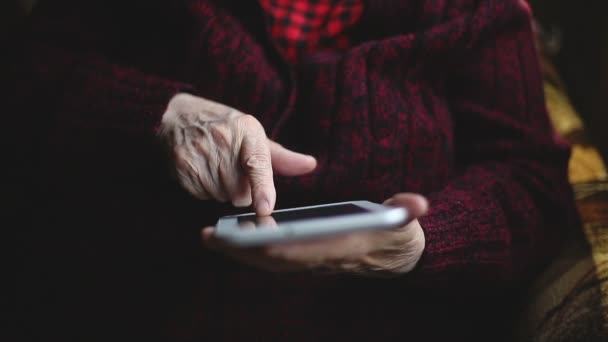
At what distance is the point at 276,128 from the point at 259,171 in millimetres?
161

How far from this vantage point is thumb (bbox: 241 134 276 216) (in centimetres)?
43

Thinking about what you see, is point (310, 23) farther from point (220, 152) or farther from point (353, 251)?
point (353, 251)

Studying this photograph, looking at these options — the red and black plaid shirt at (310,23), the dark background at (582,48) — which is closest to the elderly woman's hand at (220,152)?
the red and black plaid shirt at (310,23)

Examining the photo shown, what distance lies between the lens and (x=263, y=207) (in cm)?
42

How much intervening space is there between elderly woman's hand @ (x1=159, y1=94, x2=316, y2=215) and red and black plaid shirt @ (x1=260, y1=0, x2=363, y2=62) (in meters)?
0.23

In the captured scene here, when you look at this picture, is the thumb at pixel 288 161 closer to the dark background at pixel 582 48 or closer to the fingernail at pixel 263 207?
the fingernail at pixel 263 207

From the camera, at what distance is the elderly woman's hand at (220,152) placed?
1.54ft

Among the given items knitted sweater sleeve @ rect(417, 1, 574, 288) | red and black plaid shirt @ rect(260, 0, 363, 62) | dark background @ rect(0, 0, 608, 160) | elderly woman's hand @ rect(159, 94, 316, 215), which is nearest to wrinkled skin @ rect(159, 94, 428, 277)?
elderly woman's hand @ rect(159, 94, 316, 215)

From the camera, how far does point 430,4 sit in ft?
2.06

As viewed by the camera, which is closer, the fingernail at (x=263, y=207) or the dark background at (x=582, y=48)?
the fingernail at (x=263, y=207)

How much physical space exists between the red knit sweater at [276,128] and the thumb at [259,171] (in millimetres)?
121

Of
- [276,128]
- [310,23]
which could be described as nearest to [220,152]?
[276,128]

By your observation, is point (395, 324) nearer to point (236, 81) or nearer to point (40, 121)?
point (236, 81)

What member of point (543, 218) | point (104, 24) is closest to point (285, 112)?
point (104, 24)
